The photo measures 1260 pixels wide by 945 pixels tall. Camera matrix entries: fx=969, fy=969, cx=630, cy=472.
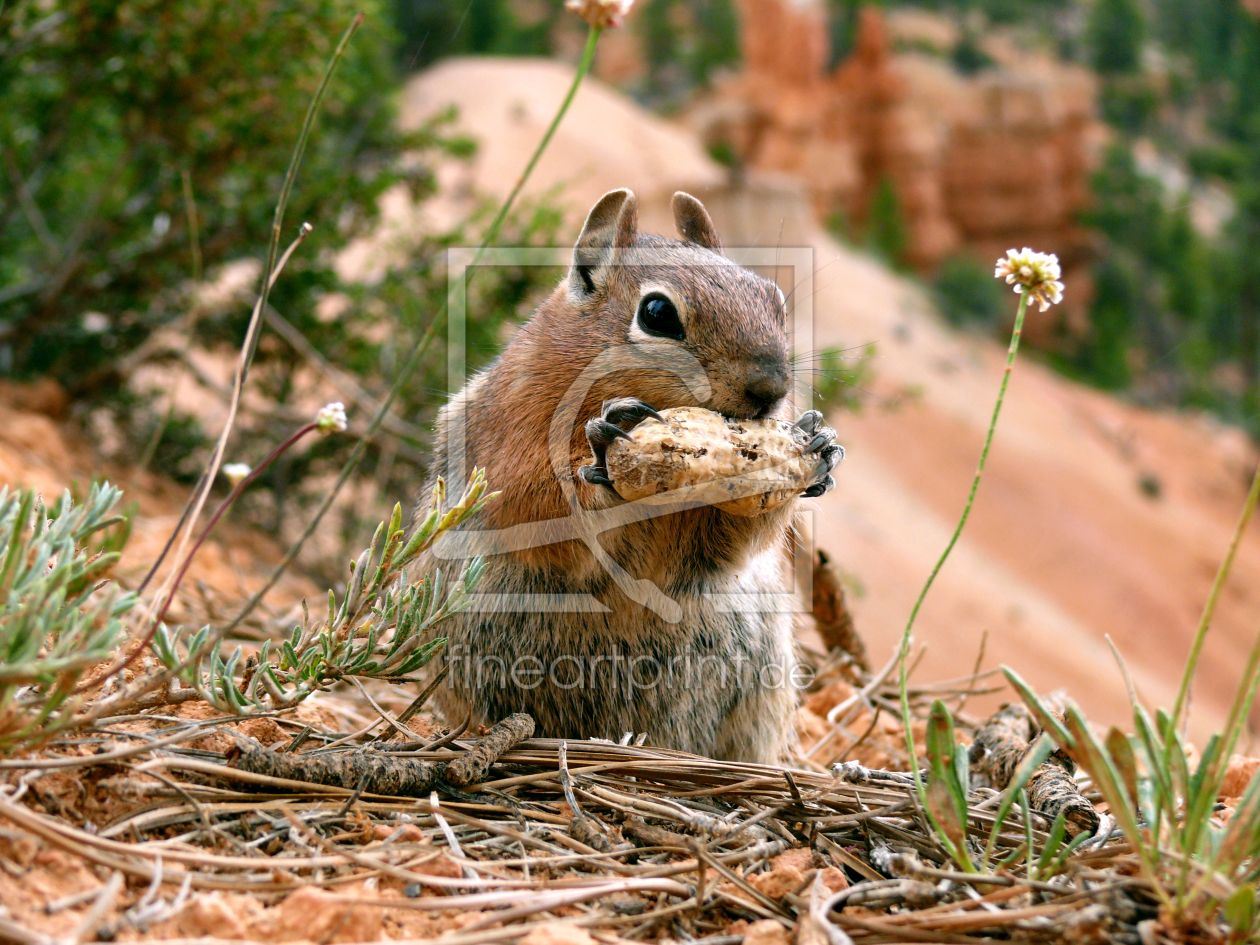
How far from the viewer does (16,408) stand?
5.69 m

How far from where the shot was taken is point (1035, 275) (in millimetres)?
2076

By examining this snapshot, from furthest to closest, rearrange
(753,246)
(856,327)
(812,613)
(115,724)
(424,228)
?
(856,327) → (424,228) → (812,613) → (753,246) → (115,724)

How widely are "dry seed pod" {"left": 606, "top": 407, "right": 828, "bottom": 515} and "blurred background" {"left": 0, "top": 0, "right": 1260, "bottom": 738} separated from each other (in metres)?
0.80

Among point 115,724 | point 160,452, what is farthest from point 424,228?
point 115,724

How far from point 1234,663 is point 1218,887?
26.5 meters

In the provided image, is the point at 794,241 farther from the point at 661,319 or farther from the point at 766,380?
the point at 766,380

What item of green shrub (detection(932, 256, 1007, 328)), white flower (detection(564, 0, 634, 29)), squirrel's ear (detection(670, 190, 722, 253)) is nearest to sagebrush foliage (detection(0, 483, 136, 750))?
white flower (detection(564, 0, 634, 29))

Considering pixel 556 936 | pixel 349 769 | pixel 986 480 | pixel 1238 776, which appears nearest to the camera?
pixel 556 936

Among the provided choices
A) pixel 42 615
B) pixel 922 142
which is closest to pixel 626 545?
pixel 42 615

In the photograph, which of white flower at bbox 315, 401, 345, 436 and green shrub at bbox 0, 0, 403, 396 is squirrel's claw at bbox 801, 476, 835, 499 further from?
green shrub at bbox 0, 0, 403, 396

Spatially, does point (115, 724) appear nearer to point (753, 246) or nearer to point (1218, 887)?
point (1218, 887)

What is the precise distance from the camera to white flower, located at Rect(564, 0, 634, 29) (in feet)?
6.54

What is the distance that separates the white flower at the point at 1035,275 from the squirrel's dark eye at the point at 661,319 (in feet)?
3.07

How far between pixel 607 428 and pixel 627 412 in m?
0.10
